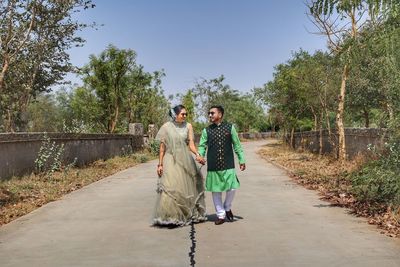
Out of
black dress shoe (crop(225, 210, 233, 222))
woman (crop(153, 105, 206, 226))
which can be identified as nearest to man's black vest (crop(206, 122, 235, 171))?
woman (crop(153, 105, 206, 226))

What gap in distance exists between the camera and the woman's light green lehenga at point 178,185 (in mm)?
8203

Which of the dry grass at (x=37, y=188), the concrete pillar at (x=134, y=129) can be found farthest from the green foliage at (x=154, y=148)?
the dry grass at (x=37, y=188)

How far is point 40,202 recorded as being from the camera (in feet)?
37.0

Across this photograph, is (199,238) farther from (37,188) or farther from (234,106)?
(234,106)

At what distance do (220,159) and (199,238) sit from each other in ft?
5.73

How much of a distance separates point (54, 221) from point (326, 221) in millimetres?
4638

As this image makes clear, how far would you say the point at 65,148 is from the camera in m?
18.8

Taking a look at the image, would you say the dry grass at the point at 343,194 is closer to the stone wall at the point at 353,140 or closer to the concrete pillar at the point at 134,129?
the stone wall at the point at 353,140

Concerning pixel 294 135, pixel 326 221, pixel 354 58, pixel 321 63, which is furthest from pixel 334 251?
pixel 294 135

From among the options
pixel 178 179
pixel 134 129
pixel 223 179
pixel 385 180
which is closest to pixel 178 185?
pixel 178 179

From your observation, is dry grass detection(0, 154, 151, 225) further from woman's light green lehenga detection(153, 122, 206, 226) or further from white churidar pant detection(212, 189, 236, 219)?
white churidar pant detection(212, 189, 236, 219)

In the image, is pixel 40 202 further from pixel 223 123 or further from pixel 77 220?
pixel 223 123

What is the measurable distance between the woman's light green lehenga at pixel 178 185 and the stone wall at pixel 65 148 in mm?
6634

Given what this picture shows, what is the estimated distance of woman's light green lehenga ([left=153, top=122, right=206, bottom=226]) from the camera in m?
8.20
